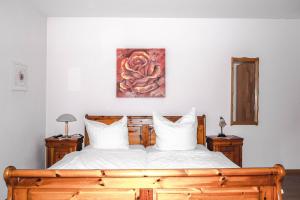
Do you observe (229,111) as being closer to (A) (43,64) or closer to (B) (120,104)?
(B) (120,104)

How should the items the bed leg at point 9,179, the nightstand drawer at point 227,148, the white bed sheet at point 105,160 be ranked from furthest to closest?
the nightstand drawer at point 227,148 → the white bed sheet at point 105,160 → the bed leg at point 9,179

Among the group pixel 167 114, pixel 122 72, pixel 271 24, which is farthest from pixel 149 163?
pixel 271 24

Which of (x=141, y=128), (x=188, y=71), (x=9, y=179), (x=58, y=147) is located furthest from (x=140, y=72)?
(x=9, y=179)

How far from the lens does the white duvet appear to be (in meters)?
2.64

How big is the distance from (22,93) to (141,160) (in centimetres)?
187

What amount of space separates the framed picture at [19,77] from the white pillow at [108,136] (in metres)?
1.00

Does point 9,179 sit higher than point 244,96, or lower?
lower

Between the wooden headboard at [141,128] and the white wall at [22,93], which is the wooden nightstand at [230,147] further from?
the white wall at [22,93]

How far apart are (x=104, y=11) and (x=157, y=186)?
2962mm

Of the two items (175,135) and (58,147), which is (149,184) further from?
(58,147)

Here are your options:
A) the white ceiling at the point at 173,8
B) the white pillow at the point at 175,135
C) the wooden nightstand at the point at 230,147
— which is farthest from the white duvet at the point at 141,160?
the white ceiling at the point at 173,8

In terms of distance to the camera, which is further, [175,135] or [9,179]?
[175,135]

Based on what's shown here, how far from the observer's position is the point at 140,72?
169 inches

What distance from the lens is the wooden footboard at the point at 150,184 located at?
1932 mm
